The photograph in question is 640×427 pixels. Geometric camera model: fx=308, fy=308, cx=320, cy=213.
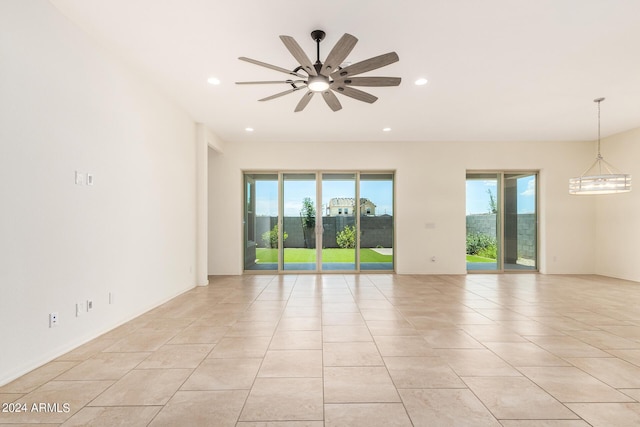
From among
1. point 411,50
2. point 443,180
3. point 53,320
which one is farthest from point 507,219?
point 53,320

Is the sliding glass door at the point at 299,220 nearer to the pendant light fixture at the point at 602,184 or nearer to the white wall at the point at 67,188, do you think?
the white wall at the point at 67,188

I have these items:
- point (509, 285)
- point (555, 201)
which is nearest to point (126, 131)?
point (509, 285)

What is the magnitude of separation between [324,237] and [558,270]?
5479 mm

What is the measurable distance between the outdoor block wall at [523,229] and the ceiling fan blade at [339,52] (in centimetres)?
600

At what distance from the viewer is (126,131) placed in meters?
3.77

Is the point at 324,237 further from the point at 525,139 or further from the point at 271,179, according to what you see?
the point at 525,139

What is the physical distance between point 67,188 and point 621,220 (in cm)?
953

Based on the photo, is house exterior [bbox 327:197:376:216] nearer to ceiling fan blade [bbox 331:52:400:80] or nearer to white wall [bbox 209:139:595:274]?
white wall [bbox 209:139:595:274]

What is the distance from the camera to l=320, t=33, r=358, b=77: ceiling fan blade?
2416mm

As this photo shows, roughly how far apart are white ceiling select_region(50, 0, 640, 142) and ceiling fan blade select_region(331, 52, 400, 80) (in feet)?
1.45

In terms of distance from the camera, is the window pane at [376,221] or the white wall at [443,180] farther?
the window pane at [376,221]

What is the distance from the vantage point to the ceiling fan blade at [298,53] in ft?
7.93

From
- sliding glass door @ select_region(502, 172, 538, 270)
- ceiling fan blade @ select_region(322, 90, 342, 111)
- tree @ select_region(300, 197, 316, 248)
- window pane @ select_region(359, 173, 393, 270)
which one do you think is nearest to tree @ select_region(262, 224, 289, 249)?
tree @ select_region(300, 197, 316, 248)

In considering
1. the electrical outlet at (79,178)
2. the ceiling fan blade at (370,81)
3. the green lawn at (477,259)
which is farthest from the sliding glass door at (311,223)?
the electrical outlet at (79,178)
